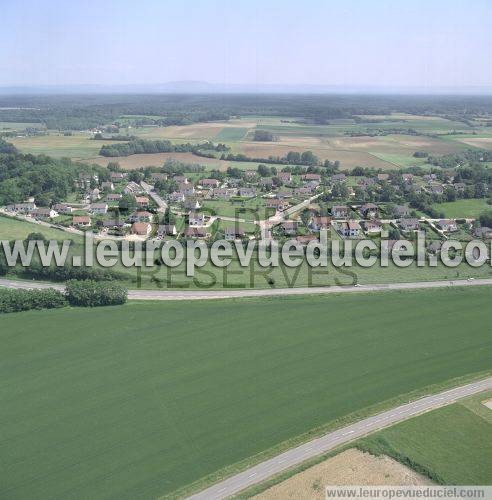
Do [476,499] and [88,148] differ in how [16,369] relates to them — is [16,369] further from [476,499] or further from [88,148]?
[88,148]

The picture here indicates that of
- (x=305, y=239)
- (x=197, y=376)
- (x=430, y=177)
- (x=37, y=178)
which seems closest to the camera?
(x=197, y=376)

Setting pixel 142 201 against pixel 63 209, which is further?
pixel 142 201

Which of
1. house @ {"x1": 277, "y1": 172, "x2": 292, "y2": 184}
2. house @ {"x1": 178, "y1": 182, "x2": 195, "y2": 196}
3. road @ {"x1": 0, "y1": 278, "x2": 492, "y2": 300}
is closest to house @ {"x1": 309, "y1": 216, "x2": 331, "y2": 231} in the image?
road @ {"x1": 0, "y1": 278, "x2": 492, "y2": 300}

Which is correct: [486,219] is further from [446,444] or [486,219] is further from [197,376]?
[197,376]

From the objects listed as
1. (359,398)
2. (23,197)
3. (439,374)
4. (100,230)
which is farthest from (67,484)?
(23,197)

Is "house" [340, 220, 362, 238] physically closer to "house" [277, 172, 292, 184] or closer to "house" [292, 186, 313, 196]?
"house" [292, 186, 313, 196]

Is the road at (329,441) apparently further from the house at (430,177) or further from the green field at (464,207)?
the house at (430,177)

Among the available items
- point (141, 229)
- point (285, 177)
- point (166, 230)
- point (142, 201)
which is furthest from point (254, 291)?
point (285, 177)
